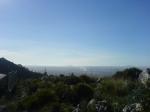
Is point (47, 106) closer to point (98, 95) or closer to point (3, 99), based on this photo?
point (98, 95)

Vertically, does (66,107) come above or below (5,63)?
below

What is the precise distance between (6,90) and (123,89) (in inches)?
361

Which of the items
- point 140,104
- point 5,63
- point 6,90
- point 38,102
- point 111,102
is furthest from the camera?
point 5,63

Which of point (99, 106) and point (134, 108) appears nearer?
point (134, 108)

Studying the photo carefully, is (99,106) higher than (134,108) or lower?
lower

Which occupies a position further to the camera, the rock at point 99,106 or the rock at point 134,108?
the rock at point 99,106

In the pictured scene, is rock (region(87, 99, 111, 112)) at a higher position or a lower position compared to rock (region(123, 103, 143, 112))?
lower

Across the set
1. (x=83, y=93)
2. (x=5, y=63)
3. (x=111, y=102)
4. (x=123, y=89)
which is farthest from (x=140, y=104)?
(x=5, y=63)

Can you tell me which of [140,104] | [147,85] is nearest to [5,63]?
[147,85]

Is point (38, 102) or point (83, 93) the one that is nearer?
point (38, 102)

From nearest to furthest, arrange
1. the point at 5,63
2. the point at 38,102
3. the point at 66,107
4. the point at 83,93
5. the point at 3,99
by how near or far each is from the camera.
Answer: the point at 66,107, the point at 38,102, the point at 83,93, the point at 3,99, the point at 5,63

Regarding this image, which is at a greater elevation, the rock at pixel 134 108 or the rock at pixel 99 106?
the rock at pixel 134 108

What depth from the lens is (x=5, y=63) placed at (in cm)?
4000

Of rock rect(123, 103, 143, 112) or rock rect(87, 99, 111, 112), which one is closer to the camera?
rock rect(123, 103, 143, 112)
